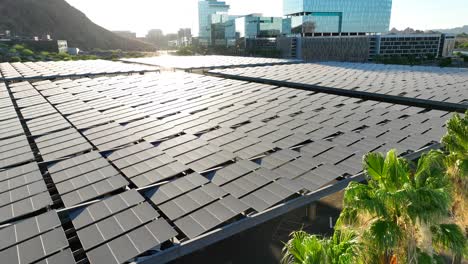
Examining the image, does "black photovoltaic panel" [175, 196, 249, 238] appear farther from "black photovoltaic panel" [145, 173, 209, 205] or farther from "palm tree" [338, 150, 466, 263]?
"palm tree" [338, 150, 466, 263]

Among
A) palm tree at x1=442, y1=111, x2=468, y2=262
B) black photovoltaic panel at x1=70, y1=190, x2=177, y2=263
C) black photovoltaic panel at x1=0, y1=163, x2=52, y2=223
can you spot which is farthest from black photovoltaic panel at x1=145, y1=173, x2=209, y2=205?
palm tree at x1=442, y1=111, x2=468, y2=262

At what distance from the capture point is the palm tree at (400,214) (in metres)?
7.86

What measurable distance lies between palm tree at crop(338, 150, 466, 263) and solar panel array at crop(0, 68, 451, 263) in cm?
503

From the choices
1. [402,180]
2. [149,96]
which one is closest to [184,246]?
[402,180]

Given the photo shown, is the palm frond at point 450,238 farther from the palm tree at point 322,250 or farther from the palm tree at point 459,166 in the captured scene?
the palm tree at point 459,166

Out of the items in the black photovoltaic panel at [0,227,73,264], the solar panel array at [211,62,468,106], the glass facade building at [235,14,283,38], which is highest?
the glass facade building at [235,14,283,38]

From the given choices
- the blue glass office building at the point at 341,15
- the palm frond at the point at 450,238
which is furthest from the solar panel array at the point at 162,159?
the blue glass office building at the point at 341,15

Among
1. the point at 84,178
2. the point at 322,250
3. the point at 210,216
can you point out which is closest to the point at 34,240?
the point at 84,178

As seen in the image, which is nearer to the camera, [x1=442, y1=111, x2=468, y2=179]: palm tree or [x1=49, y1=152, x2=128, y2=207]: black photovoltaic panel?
[x1=442, y1=111, x2=468, y2=179]: palm tree

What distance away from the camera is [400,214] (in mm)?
8352

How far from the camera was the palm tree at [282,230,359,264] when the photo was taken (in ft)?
24.1

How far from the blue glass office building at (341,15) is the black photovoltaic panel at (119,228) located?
15422cm

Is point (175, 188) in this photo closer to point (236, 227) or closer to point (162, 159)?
point (162, 159)

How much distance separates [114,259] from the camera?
10.0 meters
